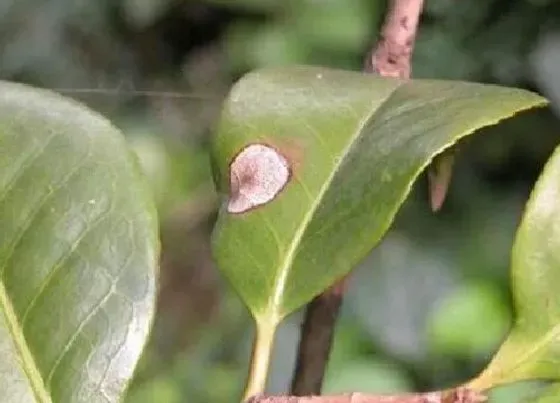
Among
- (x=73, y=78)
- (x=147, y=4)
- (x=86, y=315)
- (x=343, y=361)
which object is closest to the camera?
(x=86, y=315)

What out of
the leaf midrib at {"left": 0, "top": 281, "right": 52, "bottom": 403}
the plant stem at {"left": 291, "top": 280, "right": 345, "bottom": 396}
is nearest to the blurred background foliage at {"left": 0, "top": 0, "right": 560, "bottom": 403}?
the plant stem at {"left": 291, "top": 280, "right": 345, "bottom": 396}

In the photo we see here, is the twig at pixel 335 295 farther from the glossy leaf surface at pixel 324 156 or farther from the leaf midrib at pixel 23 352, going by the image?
the leaf midrib at pixel 23 352

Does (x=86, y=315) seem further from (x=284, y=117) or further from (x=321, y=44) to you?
(x=321, y=44)

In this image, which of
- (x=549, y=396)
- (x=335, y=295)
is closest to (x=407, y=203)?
(x=335, y=295)

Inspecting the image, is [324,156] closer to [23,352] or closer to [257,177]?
[257,177]

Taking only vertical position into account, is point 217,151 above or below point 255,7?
above

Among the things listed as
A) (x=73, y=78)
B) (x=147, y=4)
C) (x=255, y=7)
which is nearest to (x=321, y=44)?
(x=255, y=7)

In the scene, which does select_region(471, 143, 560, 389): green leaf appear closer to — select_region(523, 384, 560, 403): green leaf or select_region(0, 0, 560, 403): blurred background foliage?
select_region(523, 384, 560, 403): green leaf

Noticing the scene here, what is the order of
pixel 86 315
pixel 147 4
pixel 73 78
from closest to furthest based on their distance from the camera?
pixel 86 315 → pixel 147 4 → pixel 73 78
